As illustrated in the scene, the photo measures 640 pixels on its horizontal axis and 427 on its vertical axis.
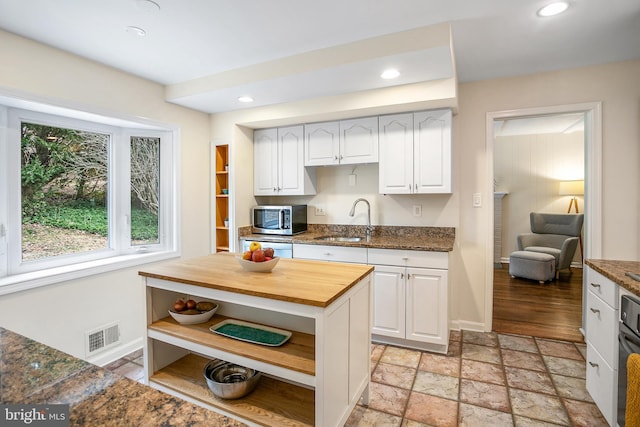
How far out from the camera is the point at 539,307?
3848 mm

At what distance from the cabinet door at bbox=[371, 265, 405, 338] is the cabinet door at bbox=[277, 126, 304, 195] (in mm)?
1319

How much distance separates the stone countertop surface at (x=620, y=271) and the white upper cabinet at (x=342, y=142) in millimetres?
1870

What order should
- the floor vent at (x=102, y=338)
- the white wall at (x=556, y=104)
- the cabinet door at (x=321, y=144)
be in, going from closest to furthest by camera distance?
the floor vent at (x=102, y=338), the white wall at (x=556, y=104), the cabinet door at (x=321, y=144)

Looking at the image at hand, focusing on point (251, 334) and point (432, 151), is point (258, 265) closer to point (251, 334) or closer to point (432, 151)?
point (251, 334)

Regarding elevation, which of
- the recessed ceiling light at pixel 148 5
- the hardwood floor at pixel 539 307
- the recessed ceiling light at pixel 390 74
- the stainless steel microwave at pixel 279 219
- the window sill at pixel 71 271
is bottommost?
the hardwood floor at pixel 539 307

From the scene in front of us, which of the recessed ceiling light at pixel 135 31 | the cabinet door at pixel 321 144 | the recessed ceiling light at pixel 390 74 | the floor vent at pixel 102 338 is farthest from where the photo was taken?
the cabinet door at pixel 321 144

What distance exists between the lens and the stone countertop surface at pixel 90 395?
60 cm

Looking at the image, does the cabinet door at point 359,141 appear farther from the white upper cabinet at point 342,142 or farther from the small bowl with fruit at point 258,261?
the small bowl with fruit at point 258,261

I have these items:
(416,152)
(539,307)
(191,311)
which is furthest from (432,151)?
(539,307)

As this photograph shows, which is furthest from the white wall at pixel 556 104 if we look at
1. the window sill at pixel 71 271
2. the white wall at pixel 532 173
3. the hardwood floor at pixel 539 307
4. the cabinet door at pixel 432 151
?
the white wall at pixel 532 173

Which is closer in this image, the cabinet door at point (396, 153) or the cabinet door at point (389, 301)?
the cabinet door at point (389, 301)

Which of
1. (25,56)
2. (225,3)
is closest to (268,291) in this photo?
(225,3)

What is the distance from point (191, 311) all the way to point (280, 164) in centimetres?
204

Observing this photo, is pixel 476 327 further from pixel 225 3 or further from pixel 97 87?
pixel 97 87
